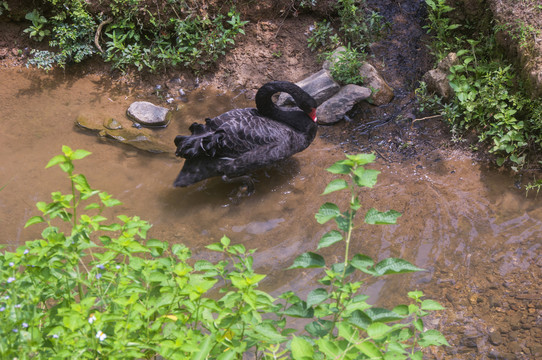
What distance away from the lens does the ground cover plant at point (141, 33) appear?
6234 millimetres

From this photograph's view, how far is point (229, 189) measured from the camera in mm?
4973

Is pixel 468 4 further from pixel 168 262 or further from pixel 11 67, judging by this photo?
pixel 11 67

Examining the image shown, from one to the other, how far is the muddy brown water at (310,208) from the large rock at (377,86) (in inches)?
20.6

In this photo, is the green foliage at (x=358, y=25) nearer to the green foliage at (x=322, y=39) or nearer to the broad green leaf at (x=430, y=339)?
the green foliage at (x=322, y=39)

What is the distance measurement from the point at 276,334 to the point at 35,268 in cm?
111

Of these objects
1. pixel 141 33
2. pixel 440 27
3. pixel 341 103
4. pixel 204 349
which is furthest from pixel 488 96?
pixel 141 33

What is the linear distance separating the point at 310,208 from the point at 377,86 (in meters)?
1.92

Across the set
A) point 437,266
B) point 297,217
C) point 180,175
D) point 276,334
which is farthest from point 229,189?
point 276,334

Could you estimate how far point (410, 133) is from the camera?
5.31 m

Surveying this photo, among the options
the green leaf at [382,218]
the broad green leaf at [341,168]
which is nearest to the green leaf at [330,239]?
the green leaf at [382,218]

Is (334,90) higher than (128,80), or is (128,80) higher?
(334,90)

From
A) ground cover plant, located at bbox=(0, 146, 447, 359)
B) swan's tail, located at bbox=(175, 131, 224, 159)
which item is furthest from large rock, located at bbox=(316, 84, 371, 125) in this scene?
ground cover plant, located at bbox=(0, 146, 447, 359)

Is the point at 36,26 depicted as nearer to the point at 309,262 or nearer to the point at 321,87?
the point at 321,87

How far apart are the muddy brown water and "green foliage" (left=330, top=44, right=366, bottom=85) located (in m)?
0.58
